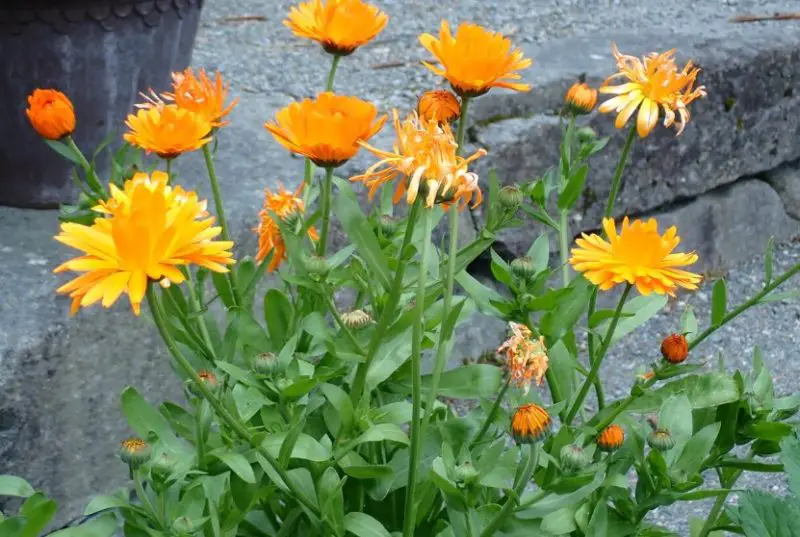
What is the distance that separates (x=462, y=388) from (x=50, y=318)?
2.58 feet

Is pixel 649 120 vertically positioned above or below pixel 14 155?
above

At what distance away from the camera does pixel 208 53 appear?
2.91 meters

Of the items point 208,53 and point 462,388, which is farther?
point 208,53

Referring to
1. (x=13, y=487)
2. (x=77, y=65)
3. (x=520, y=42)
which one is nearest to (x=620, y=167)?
(x=13, y=487)

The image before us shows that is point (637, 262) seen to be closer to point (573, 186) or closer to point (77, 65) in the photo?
point (573, 186)

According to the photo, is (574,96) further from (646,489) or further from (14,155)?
(14,155)

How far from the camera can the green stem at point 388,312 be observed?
999mm

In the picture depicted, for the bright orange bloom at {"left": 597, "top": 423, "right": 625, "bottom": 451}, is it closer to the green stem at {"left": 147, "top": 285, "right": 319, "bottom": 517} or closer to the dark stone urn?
the green stem at {"left": 147, "top": 285, "right": 319, "bottom": 517}

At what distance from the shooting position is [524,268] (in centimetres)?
124

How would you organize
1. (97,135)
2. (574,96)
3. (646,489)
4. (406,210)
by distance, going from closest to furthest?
(646,489), (574,96), (97,135), (406,210)

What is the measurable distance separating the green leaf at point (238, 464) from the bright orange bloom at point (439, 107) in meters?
0.38

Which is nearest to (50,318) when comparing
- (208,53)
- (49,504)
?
(49,504)

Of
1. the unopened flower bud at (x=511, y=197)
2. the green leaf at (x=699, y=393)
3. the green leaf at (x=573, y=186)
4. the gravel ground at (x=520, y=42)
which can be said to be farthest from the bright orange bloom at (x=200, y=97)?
the gravel ground at (x=520, y=42)

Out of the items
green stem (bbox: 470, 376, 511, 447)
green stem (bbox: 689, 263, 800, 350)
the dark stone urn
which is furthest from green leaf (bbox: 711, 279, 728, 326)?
the dark stone urn
